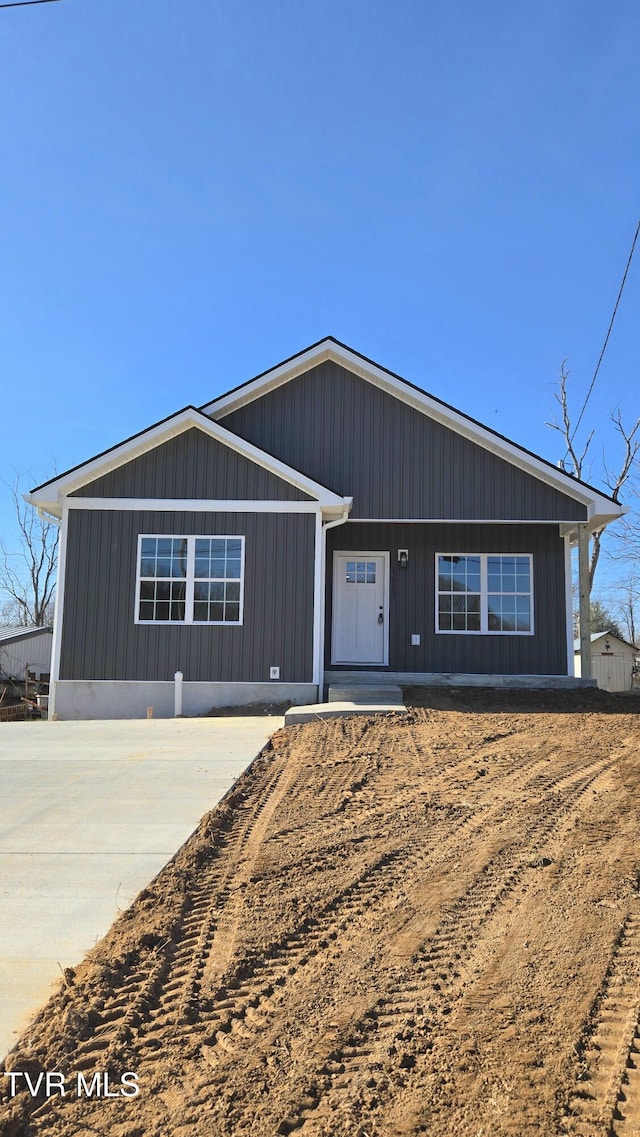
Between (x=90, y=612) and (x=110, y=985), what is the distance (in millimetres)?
9366

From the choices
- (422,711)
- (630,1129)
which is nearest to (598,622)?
(422,711)

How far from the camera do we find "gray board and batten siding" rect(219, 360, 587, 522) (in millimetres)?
13109

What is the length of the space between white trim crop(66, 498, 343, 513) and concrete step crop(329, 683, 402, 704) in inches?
111

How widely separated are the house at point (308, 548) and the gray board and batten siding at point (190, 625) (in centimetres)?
2

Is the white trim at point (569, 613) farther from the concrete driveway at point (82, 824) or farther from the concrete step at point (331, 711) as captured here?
the concrete driveway at point (82, 824)

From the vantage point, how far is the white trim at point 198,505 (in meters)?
12.0

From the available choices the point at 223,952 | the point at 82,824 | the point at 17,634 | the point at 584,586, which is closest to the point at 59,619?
the point at 82,824

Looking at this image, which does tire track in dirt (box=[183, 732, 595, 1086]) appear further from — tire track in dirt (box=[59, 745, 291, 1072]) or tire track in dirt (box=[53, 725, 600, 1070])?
tire track in dirt (box=[59, 745, 291, 1072])

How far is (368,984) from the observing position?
3.20 metres

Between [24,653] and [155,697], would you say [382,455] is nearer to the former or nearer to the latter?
[155,697]

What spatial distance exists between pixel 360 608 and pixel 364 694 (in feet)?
10.0

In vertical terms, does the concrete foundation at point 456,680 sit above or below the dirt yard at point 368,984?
above

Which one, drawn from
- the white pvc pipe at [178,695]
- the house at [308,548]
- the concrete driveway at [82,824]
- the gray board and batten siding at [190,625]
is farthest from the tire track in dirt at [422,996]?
the white pvc pipe at [178,695]

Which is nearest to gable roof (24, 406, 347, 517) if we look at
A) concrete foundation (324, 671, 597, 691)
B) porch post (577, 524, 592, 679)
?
concrete foundation (324, 671, 597, 691)
